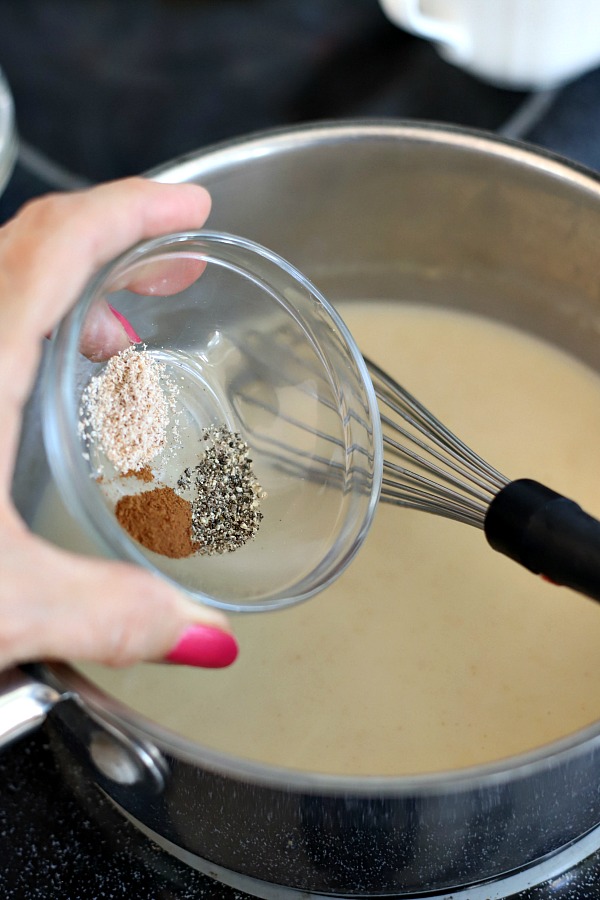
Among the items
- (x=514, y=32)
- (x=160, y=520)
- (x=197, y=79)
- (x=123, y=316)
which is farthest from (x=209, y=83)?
(x=160, y=520)

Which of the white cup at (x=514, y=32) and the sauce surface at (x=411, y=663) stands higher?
the white cup at (x=514, y=32)

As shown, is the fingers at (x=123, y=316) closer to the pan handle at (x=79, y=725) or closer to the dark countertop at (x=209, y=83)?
the pan handle at (x=79, y=725)

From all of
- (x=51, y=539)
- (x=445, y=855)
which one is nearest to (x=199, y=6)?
(x=51, y=539)

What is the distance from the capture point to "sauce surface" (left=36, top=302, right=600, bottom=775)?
0.54 m

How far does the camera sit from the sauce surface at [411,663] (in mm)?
545

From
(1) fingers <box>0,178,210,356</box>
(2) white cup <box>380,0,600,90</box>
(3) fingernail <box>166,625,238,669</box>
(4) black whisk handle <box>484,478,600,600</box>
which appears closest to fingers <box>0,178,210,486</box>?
(1) fingers <box>0,178,210,356</box>

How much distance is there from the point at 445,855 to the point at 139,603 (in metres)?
0.19

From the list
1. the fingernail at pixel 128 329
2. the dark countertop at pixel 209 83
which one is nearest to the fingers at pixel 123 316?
the fingernail at pixel 128 329

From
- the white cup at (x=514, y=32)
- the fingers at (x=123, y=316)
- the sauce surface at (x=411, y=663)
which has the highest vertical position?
the white cup at (x=514, y=32)

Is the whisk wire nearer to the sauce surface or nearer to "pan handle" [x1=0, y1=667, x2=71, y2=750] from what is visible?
the sauce surface

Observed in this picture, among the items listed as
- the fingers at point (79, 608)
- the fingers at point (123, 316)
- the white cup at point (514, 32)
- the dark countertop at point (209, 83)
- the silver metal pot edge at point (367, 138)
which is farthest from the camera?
the dark countertop at point (209, 83)

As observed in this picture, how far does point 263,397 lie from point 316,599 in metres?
0.14

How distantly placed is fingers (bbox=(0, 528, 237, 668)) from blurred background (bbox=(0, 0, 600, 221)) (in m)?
0.61

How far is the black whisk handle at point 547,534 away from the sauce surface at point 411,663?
0.13 meters
